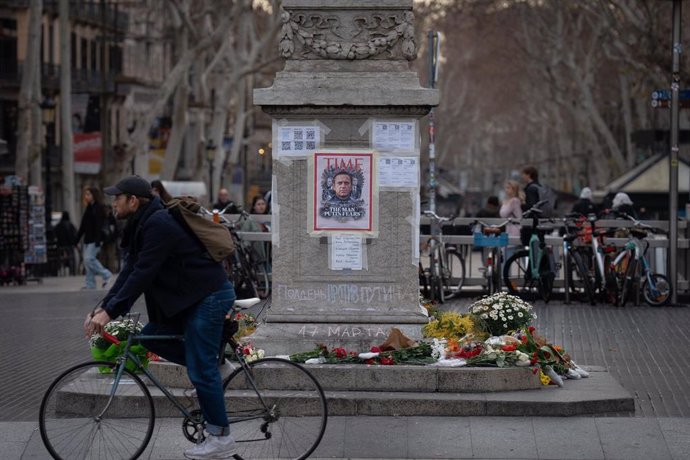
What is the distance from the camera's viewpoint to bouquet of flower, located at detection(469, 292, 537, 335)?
11.6 m

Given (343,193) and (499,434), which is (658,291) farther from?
(499,434)

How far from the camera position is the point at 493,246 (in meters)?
20.8

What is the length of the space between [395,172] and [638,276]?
938 centimetres

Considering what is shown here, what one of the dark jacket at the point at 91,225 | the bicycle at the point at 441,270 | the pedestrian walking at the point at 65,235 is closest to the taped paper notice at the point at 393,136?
the bicycle at the point at 441,270

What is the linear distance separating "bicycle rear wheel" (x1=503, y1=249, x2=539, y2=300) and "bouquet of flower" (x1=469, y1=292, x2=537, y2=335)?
356 inches

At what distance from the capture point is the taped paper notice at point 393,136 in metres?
11.7

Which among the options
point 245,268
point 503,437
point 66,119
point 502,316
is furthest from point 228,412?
point 66,119

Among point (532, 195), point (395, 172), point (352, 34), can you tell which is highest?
point (352, 34)

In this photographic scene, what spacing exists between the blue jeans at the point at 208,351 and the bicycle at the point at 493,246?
12.0 metres

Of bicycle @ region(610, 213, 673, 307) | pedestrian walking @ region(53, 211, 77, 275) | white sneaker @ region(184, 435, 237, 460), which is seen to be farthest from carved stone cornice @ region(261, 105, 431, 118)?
pedestrian walking @ region(53, 211, 77, 275)

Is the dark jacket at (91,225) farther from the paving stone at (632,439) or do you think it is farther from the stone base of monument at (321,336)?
the paving stone at (632,439)

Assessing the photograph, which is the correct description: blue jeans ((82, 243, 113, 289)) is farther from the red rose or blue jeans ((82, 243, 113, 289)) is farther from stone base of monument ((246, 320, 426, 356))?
the red rose

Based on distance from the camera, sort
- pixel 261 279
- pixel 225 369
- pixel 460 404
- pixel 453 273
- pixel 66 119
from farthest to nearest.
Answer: pixel 66 119 < pixel 261 279 < pixel 453 273 < pixel 460 404 < pixel 225 369

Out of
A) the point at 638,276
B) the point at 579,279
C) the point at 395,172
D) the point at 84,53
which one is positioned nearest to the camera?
the point at 395,172
